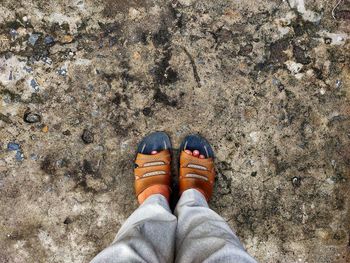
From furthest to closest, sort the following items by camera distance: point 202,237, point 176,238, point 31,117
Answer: point 31,117 < point 176,238 < point 202,237

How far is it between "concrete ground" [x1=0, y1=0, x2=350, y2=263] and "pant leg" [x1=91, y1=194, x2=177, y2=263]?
342 millimetres

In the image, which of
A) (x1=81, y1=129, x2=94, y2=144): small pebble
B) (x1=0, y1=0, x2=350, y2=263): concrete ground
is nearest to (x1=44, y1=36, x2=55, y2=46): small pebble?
(x1=0, y1=0, x2=350, y2=263): concrete ground

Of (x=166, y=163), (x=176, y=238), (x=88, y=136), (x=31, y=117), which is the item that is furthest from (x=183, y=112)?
(x=31, y=117)

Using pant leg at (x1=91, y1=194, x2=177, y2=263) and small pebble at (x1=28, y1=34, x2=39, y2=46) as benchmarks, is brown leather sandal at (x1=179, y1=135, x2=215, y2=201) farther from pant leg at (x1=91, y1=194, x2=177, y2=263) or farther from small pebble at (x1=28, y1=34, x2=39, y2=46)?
small pebble at (x1=28, y1=34, x2=39, y2=46)

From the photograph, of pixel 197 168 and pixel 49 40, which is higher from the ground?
pixel 49 40

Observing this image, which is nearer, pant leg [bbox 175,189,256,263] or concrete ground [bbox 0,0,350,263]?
pant leg [bbox 175,189,256,263]

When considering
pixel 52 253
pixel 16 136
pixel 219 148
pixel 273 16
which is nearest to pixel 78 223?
pixel 52 253

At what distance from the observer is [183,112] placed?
2.22 m

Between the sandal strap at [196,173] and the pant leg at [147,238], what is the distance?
0.22m

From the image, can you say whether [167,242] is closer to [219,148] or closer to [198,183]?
[198,183]

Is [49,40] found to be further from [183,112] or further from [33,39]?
[183,112]

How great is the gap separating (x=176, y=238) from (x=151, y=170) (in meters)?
0.49

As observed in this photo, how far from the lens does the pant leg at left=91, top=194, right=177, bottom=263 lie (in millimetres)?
1540

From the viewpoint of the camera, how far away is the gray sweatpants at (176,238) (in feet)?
5.03
